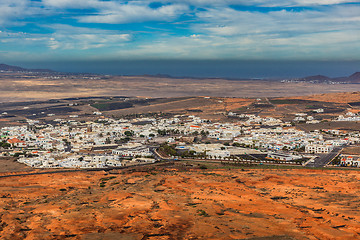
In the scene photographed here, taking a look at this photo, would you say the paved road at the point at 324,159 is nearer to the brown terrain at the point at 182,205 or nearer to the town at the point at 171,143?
the town at the point at 171,143

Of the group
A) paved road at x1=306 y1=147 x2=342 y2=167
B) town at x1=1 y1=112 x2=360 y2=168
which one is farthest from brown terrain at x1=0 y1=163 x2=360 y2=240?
town at x1=1 y1=112 x2=360 y2=168

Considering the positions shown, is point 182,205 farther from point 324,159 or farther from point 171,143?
point 171,143

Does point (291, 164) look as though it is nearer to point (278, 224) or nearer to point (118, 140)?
point (278, 224)

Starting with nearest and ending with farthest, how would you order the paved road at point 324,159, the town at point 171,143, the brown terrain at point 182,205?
the brown terrain at point 182,205 < the paved road at point 324,159 < the town at point 171,143

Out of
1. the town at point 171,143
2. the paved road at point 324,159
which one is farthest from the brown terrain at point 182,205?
the town at point 171,143

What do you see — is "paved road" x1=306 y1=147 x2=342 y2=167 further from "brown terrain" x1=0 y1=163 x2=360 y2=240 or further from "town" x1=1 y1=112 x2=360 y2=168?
"brown terrain" x1=0 y1=163 x2=360 y2=240

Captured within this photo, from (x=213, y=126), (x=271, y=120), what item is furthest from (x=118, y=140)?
(x=271, y=120)

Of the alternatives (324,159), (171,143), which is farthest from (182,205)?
(171,143)

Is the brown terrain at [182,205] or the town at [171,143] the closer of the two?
the brown terrain at [182,205]
